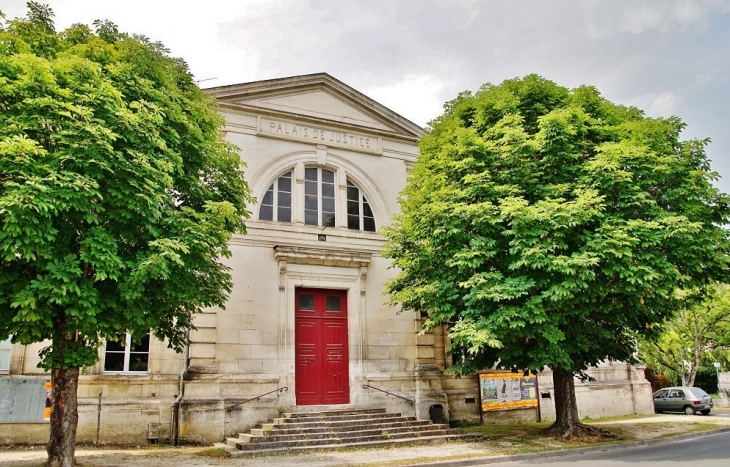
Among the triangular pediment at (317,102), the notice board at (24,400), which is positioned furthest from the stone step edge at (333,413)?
the triangular pediment at (317,102)

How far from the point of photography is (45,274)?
817 centimetres

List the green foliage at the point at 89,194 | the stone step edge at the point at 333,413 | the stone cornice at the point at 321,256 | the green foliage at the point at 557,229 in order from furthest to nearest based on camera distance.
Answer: the stone cornice at the point at 321,256 → the stone step edge at the point at 333,413 → the green foliage at the point at 557,229 → the green foliage at the point at 89,194

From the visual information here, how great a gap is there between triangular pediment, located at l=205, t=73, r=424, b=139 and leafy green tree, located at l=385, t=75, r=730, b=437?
3785 mm

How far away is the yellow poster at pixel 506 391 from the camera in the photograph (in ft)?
52.0

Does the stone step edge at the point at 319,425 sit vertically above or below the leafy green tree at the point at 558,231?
below

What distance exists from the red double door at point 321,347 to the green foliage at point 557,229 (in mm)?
2455

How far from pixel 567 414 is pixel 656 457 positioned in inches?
88.4

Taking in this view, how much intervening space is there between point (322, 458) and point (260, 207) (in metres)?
Answer: 6.85

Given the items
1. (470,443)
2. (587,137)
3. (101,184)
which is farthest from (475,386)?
(101,184)

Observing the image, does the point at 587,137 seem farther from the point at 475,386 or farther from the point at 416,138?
the point at 475,386

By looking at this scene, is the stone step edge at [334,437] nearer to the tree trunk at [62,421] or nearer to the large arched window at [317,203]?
the tree trunk at [62,421]

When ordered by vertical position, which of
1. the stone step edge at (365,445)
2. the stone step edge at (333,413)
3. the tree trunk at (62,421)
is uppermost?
the tree trunk at (62,421)

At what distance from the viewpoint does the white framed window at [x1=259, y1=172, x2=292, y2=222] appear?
48.1ft

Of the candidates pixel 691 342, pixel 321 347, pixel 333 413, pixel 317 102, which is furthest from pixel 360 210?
pixel 691 342
